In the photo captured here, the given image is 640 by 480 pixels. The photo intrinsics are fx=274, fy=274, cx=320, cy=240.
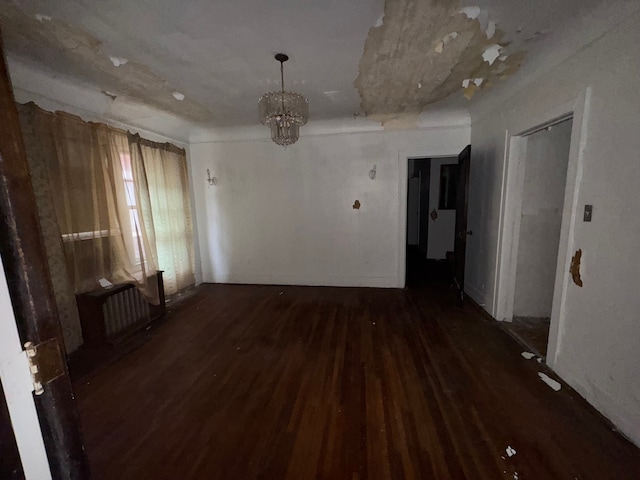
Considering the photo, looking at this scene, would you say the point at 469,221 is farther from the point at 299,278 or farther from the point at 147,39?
the point at 147,39

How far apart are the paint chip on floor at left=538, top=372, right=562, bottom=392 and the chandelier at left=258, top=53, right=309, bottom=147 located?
9.21ft

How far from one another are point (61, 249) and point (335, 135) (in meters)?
3.47

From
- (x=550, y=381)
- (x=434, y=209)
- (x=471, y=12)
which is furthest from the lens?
(x=434, y=209)

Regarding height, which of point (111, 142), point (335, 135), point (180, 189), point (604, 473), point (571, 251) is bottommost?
point (604, 473)

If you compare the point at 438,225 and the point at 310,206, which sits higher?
the point at 310,206

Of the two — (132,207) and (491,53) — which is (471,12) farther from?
(132,207)

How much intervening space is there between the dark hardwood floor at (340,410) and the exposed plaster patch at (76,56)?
2543 mm

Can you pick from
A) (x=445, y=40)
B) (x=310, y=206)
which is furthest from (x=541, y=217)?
(x=310, y=206)

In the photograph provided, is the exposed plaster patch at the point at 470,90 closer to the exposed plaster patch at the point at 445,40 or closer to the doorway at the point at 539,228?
the doorway at the point at 539,228

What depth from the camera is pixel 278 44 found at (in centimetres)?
199

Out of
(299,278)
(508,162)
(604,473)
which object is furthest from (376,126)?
(604,473)

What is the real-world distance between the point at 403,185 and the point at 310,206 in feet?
4.73

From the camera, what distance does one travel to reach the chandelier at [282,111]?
2230mm

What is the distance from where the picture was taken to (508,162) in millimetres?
2809
